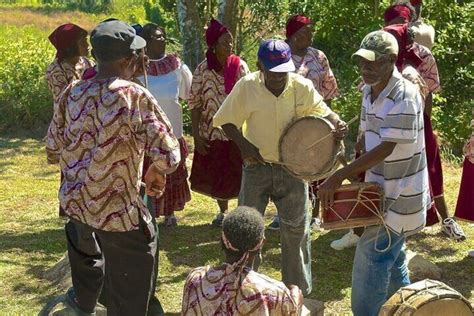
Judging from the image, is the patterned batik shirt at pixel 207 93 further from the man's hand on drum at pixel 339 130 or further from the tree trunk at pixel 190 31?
the tree trunk at pixel 190 31

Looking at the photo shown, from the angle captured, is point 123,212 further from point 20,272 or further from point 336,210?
point 20,272

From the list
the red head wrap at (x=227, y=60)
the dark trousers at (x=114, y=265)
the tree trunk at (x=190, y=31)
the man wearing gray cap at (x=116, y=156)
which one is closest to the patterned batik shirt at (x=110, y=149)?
the man wearing gray cap at (x=116, y=156)

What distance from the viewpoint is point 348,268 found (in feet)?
19.8

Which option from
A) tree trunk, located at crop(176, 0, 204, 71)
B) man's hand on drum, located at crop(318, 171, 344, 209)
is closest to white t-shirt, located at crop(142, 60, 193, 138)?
man's hand on drum, located at crop(318, 171, 344, 209)

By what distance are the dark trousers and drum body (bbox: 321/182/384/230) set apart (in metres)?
0.99

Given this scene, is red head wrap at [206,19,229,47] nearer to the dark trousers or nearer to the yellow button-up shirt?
the yellow button-up shirt

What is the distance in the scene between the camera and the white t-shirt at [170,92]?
6508 mm

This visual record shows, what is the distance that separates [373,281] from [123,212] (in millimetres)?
1420

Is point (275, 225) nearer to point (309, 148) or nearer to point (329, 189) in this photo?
point (309, 148)

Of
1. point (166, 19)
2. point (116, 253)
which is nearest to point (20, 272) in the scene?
point (116, 253)

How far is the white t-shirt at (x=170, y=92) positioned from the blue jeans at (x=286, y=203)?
5.49 feet

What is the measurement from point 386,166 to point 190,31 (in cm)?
606

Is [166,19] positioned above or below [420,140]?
below

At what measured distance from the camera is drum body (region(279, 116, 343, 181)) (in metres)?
4.80
